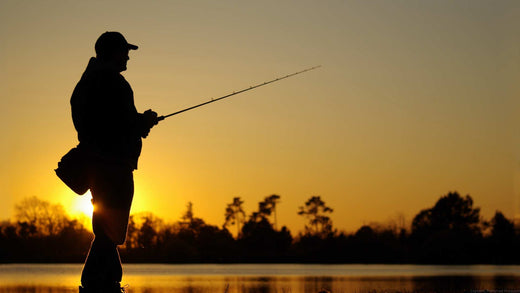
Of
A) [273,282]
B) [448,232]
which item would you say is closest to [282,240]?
[448,232]

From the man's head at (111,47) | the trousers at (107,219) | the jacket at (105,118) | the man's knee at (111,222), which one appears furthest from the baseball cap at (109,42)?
the man's knee at (111,222)

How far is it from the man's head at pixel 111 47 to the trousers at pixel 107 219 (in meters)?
0.84

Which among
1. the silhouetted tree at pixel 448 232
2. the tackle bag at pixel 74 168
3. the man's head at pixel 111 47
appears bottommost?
the tackle bag at pixel 74 168

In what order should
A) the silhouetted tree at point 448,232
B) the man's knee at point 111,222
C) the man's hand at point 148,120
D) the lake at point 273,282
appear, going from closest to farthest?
the man's knee at point 111,222 < the man's hand at point 148,120 < the lake at point 273,282 < the silhouetted tree at point 448,232

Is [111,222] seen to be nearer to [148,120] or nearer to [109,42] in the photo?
[148,120]

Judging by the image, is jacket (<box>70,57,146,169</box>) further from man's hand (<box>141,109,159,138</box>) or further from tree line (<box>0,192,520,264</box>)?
tree line (<box>0,192,520,264</box>)

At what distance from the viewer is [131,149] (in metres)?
5.88

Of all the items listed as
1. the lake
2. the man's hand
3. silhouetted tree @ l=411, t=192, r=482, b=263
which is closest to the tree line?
silhouetted tree @ l=411, t=192, r=482, b=263

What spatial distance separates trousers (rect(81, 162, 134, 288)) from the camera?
5754 mm

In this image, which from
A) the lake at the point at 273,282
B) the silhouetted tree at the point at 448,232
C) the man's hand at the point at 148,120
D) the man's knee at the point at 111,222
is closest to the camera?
the man's knee at the point at 111,222

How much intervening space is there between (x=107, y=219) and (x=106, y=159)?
1.45ft

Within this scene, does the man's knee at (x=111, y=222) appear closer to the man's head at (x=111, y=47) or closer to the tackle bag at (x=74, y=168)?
the tackle bag at (x=74, y=168)

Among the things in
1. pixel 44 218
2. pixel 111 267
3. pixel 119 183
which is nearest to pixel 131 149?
pixel 119 183

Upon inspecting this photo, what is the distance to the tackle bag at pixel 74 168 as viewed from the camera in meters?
5.82
